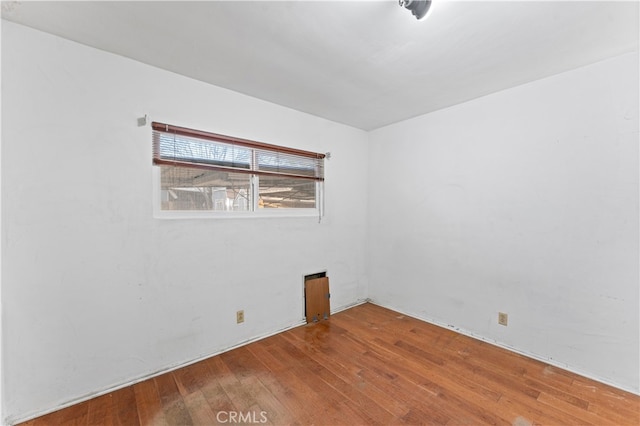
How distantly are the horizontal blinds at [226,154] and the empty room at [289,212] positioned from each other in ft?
0.06

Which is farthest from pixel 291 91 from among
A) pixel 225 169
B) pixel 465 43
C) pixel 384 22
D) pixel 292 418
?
pixel 292 418

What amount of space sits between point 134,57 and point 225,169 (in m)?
1.01

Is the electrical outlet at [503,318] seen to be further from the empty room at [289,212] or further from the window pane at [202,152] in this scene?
the window pane at [202,152]

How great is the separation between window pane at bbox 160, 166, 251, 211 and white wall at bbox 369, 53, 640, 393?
6.44 feet

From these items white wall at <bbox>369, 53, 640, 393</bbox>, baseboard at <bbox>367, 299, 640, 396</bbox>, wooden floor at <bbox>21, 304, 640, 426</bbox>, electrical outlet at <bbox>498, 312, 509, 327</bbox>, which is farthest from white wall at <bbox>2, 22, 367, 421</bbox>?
electrical outlet at <bbox>498, 312, 509, 327</bbox>

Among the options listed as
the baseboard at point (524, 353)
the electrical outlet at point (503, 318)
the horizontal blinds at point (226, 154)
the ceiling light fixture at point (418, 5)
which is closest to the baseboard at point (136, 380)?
the baseboard at point (524, 353)

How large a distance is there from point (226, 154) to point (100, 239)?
3.80ft

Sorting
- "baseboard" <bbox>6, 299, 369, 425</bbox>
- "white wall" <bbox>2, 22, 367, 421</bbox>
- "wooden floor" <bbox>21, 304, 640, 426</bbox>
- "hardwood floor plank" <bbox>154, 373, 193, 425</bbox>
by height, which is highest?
"white wall" <bbox>2, 22, 367, 421</bbox>

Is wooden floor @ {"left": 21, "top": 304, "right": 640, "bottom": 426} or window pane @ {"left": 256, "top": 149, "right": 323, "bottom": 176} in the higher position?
window pane @ {"left": 256, "top": 149, "right": 323, "bottom": 176}

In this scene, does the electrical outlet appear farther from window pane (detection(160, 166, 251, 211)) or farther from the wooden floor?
window pane (detection(160, 166, 251, 211))

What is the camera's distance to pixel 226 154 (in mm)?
2486

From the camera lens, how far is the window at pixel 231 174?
2182mm

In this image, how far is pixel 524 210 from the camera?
239 centimetres

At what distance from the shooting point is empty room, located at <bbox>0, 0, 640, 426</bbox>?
64.2 inches
